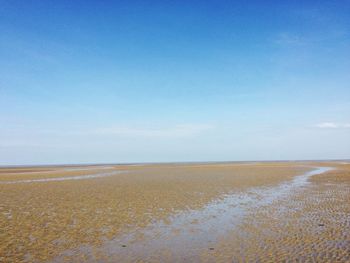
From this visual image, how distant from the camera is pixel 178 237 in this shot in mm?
12070

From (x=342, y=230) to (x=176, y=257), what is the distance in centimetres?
851

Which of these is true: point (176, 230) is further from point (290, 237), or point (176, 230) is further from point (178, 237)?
point (290, 237)

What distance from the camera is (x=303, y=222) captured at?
14320mm

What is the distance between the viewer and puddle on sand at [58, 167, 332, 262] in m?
9.96

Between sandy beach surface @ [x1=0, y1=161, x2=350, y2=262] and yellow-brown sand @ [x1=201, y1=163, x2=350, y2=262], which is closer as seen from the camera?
yellow-brown sand @ [x1=201, y1=163, x2=350, y2=262]

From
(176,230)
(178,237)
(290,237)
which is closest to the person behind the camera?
(290,237)

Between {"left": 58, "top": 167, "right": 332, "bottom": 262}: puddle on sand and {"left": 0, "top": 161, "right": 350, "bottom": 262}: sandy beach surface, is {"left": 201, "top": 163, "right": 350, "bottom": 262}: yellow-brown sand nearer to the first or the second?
{"left": 0, "top": 161, "right": 350, "bottom": 262}: sandy beach surface

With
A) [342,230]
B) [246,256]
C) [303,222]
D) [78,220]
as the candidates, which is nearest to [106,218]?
[78,220]

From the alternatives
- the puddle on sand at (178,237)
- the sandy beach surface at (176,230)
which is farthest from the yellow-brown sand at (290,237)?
the puddle on sand at (178,237)

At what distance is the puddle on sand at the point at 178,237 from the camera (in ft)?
32.7

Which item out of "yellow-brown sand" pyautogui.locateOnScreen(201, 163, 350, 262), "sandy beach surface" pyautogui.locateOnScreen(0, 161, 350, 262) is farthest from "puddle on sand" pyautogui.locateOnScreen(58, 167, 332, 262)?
"yellow-brown sand" pyautogui.locateOnScreen(201, 163, 350, 262)

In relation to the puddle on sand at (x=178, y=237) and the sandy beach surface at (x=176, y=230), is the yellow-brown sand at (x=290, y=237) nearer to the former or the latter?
the sandy beach surface at (x=176, y=230)

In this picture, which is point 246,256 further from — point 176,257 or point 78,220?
point 78,220

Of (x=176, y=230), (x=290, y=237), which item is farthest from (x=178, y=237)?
(x=290, y=237)
